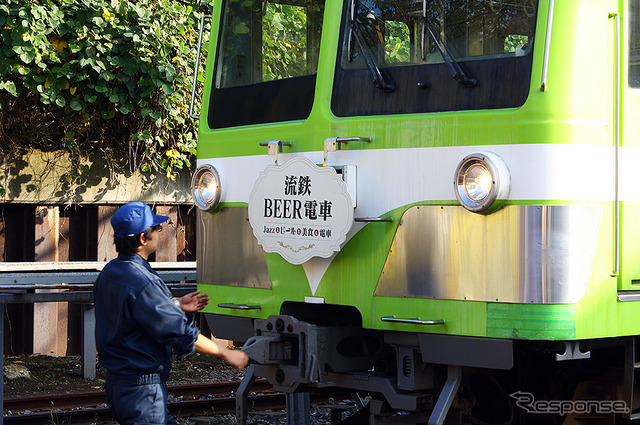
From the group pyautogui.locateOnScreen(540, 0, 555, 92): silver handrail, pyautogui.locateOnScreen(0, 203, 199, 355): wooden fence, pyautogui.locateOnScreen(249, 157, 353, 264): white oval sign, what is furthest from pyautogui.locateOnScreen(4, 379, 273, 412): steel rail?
pyautogui.locateOnScreen(540, 0, 555, 92): silver handrail

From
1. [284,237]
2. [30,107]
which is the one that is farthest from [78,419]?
[30,107]

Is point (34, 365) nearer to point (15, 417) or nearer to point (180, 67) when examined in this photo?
point (15, 417)

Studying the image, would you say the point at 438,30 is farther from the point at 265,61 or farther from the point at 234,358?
the point at 234,358

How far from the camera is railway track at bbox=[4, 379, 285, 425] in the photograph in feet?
23.7

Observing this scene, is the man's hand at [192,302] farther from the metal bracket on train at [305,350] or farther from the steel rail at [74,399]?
the steel rail at [74,399]

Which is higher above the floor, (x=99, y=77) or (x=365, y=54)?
(x=99, y=77)

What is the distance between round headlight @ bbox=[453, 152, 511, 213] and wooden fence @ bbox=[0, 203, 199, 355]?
19.7 feet

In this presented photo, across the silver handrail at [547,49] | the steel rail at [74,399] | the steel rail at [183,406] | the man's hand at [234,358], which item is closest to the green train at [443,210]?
the silver handrail at [547,49]

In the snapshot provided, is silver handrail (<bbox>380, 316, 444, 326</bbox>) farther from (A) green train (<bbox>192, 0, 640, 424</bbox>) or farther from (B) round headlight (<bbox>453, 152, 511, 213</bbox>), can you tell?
(B) round headlight (<bbox>453, 152, 511, 213</bbox>)

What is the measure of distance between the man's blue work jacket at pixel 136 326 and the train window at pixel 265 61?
1730 millimetres

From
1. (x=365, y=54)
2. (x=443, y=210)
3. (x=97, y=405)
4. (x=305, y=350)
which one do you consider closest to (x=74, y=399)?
(x=97, y=405)

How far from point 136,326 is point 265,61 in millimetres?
2348

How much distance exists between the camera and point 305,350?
17.2 ft

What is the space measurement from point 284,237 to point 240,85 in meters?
1.27
